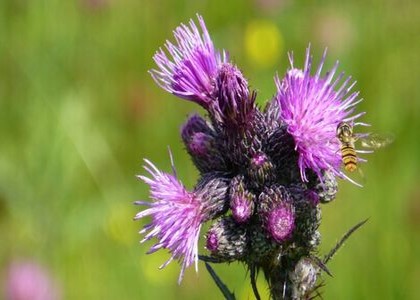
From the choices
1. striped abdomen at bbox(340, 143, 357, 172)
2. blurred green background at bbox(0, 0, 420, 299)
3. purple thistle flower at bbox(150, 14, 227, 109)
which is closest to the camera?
striped abdomen at bbox(340, 143, 357, 172)

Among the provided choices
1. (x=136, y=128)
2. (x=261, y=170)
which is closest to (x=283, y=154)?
(x=261, y=170)

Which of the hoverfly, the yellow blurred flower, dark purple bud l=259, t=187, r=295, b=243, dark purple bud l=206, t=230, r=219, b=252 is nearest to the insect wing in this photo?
the hoverfly

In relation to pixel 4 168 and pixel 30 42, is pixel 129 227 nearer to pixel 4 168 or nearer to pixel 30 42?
pixel 4 168

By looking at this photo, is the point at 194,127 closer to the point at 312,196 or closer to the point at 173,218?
the point at 173,218

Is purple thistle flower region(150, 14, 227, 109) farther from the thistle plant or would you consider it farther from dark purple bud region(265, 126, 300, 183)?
dark purple bud region(265, 126, 300, 183)

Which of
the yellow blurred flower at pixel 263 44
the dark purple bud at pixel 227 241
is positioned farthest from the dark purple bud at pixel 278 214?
the yellow blurred flower at pixel 263 44

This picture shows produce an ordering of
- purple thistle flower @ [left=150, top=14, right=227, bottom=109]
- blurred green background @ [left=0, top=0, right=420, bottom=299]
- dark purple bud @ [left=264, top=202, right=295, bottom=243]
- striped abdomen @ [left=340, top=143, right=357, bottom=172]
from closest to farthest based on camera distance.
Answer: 1. dark purple bud @ [left=264, top=202, right=295, bottom=243]
2. striped abdomen @ [left=340, top=143, right=357, bottom=172]
3. purple thistle flower @ [left=150, top=14, right=227, bottom=109]
4. blurred green background @ [left=0, top=0, right=420, bottom=299]

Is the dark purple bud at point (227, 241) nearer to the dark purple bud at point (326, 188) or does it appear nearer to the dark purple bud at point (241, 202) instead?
the dark purple bud at point (241, 202)

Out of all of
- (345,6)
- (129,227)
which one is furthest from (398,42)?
(129,227)
